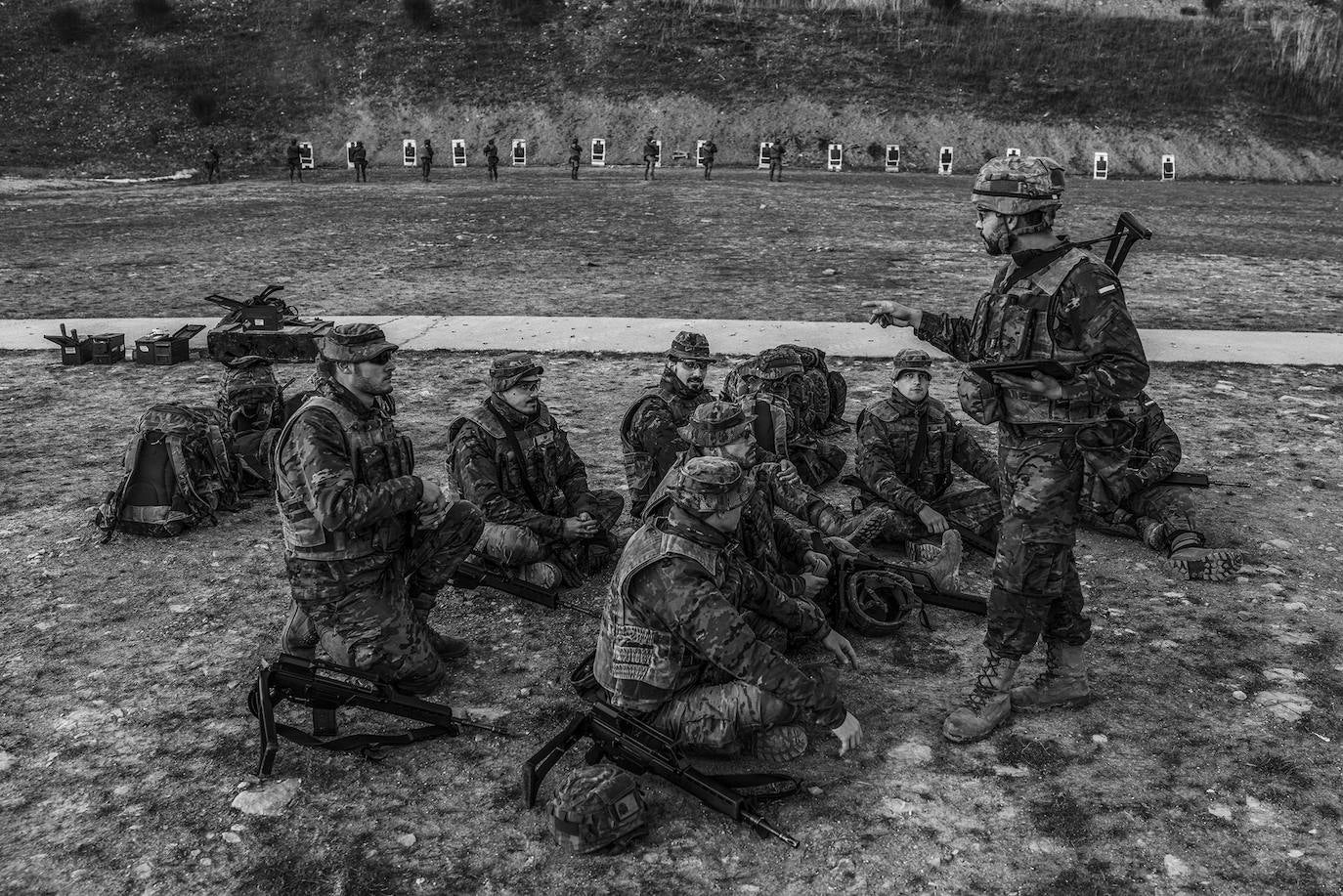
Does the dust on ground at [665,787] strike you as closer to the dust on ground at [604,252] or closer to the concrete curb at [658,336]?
the concrete curb at [658,336]

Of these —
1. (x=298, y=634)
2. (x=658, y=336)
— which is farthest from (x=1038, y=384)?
(x=658, y=336)

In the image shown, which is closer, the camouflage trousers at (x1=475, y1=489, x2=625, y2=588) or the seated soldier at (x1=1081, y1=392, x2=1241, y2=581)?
the camouflage trousers at (x1=475, y1=489, x2=625, y2=588)

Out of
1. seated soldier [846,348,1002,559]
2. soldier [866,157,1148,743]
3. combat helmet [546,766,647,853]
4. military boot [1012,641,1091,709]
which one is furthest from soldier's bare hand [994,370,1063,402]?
combat helmet [546,766,647,853]

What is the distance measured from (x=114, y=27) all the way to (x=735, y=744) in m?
57.7

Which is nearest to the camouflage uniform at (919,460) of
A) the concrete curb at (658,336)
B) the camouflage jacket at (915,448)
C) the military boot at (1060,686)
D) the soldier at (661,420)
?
the camouflage jacket at (915,448)

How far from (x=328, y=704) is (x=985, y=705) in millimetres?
2896

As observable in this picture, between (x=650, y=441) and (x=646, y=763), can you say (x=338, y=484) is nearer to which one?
(x=646, y=763)

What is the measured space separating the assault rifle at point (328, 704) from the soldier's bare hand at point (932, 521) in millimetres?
3102

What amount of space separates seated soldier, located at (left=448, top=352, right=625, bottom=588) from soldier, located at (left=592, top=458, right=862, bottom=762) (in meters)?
1.71

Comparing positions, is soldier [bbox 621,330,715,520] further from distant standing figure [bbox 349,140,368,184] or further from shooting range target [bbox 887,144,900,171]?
shooting range target [bbox 887,144,900,171]

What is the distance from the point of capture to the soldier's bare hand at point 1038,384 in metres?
4.54

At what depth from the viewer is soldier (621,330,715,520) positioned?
6.83 m

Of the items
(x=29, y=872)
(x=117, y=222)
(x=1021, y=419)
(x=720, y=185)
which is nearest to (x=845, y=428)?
(x=1021, y=419)

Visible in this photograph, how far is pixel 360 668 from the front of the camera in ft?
16.2
